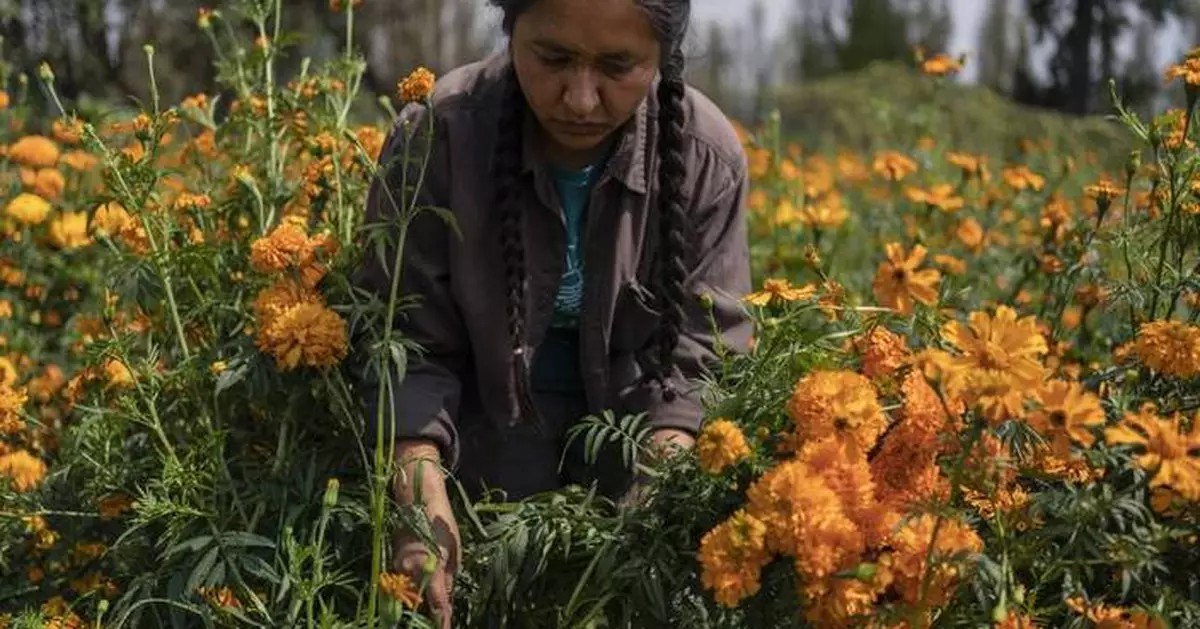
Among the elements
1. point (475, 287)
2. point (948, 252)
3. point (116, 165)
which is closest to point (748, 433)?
point (475, 287)

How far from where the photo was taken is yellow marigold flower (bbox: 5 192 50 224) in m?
2.59

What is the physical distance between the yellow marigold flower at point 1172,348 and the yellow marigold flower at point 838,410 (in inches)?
13.9

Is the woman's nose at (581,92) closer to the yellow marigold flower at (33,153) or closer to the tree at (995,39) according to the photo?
the yellow marigold flower at (33,153)

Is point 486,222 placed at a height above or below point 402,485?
above

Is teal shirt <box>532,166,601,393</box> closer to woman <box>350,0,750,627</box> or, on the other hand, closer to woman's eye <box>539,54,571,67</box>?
woman <box>350,0,750,627</box>

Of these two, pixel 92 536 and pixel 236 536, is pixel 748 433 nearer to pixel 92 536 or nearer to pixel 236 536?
pixel 236 536

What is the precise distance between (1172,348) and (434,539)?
2.80 feet

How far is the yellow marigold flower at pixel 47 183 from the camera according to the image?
107 inches

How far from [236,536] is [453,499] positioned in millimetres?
401

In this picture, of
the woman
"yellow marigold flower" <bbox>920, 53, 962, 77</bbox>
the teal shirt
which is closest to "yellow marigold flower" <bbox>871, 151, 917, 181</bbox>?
"yellow marigold flower" <bbox>920, 53, 962, 77</bbox>

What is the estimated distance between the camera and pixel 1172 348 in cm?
165

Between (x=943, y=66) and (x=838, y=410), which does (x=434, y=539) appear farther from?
(x=943, y=66)

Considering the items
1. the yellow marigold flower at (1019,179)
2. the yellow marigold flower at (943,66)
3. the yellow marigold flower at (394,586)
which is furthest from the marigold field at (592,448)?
the yellow marigold flower at (943,66)

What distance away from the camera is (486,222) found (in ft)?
6.66
